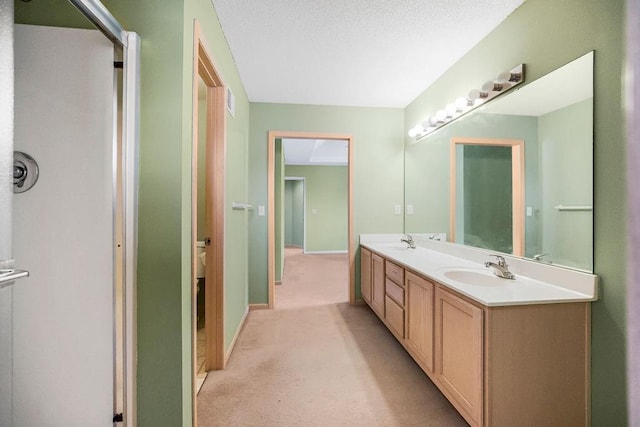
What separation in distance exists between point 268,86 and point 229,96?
703 mm

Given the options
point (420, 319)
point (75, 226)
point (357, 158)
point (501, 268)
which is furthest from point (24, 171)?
point (357, 158)

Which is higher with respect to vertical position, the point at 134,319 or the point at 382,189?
the point at 382,189

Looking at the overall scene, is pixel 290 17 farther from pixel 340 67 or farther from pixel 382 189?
pixel 382 189

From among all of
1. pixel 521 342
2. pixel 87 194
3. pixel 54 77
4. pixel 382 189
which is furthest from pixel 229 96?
pixel 521 342

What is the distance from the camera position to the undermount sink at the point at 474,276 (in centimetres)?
170

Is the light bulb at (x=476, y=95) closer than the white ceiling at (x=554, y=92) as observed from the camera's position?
→ No

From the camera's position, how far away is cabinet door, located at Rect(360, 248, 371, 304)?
290 cm

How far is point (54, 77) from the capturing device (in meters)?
1.06

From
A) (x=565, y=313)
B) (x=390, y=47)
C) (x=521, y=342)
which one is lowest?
(x=521, y=342)

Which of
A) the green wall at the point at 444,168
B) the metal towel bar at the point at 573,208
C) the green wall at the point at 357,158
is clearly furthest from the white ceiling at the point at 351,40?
the metal towel bar at the point at 573,208

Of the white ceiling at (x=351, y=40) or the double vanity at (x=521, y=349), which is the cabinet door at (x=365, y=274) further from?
the white ceiling at (x=351, y=40)

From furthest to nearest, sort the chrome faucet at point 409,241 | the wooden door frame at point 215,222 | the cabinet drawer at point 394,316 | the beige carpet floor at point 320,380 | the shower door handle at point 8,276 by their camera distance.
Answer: the chrome faucet at point 409,241, the cabinet drawer at point 394,316, the wooden door frame at point 215,222, the beige carpet floor at point 320,380, the shower door handle at point 8,276

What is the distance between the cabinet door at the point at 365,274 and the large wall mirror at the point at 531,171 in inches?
31.4

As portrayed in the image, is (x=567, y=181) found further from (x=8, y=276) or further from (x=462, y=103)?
(x=8, y=276)
